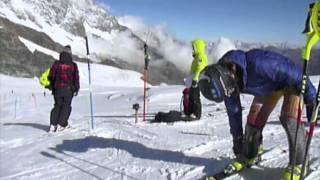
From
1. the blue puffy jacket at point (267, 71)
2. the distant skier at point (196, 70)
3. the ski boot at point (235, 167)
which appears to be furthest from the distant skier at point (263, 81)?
the distant skier at point (196, 70)

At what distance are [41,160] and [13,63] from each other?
84.5m

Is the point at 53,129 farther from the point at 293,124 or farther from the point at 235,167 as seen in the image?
the point at 293,124

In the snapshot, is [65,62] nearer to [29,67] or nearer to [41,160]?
[41,160]

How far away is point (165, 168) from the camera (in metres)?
6.69

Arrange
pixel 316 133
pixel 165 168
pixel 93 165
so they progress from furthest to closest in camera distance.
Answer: pixel 316 133 → pixel 93 165 → pixel 165 168

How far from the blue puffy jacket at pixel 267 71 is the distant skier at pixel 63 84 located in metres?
6.62

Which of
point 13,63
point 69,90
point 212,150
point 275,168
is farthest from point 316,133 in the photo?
point 13,63

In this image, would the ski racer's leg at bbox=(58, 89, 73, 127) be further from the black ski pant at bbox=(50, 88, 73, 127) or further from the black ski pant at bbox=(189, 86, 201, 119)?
the black ski pant at bbox=(189, 86, 201, 119)

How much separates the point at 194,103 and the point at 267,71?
7.04 metres

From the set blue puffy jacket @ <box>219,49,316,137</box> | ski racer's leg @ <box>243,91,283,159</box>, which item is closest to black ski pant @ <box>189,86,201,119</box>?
ski racer's leg @ <box>243,91,283,159</box>

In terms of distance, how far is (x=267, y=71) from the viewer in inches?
204

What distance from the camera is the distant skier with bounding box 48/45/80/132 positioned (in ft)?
37.0

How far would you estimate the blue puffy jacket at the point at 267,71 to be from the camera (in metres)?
5.18

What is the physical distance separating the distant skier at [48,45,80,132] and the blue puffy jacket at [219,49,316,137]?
662cm
